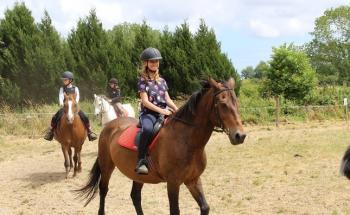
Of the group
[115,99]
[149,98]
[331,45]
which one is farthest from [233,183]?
[331,45]

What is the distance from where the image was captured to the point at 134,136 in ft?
20.5

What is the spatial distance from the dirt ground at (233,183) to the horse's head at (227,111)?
2333 millimetres

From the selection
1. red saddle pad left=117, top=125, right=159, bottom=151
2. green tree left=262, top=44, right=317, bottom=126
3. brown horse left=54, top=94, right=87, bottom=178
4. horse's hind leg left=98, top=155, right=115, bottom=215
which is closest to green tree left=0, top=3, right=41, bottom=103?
green tree left=262, top=44, right=317, bottom=126

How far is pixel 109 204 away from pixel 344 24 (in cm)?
5434

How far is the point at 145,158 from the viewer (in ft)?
19.3

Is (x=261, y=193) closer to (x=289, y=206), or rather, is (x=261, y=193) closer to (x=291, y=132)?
(x=289, y=206)

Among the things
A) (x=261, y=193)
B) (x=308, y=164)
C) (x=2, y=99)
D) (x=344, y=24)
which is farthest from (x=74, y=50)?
(x=344, y=24)

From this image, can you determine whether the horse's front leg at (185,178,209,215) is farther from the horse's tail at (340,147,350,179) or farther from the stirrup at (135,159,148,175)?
the horse's tail at (340,147,350,179)

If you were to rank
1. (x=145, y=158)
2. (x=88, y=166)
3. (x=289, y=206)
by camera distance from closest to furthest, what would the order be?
(x=145, y=158) → (x=289, y=206) → (x=88, y=166)

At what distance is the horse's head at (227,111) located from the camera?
16.1 ft

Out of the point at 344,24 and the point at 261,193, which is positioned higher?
the point at 344,24

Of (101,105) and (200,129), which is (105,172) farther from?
(101,105)

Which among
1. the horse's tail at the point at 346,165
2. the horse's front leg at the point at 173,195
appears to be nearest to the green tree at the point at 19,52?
the horse's front leg at the point at 173,195

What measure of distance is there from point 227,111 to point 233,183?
4165 millimetres
